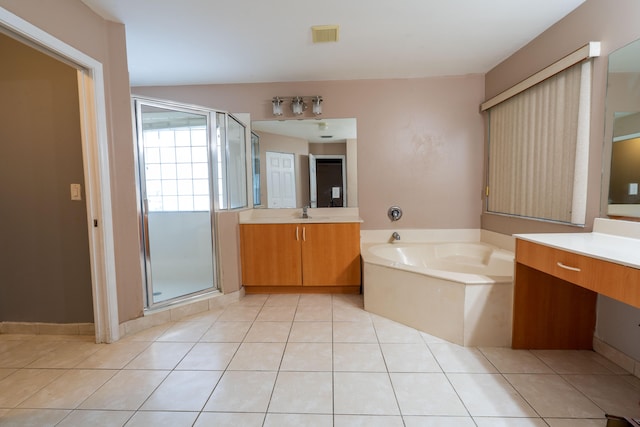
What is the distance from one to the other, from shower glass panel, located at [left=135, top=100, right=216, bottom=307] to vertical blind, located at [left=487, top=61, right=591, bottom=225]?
110 inches

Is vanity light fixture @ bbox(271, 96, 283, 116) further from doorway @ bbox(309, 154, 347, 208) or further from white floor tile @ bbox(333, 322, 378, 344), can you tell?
white floor tile @ bbox(333, 322, 378, 344)

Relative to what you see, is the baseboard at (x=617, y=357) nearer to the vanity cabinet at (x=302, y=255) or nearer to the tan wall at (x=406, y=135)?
the tan wall at (x=406, y=135)

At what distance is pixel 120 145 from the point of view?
6.57 ft

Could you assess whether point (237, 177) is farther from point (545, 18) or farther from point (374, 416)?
point (545, 18)

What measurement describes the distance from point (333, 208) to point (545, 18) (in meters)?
2.30

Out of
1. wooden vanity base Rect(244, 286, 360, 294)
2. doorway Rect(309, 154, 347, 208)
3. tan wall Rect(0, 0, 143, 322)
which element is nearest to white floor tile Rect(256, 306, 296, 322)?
wooden vanity base Rect(244, 286, 360, 294)

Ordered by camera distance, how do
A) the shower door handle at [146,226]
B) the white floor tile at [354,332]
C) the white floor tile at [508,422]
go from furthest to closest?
1. the shower door handle at [146,226]
2. the white floor tile at [354,332]
3. the white floor tile at [508,422]

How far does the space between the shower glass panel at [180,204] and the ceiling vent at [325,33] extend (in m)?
1.20

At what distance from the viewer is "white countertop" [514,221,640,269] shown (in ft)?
3.79

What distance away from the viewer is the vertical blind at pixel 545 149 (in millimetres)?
1820

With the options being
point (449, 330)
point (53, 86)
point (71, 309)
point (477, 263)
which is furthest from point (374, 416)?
point (53, 86)

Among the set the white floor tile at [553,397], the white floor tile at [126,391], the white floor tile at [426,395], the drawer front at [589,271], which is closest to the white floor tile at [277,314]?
the white floor tile at [126,391]

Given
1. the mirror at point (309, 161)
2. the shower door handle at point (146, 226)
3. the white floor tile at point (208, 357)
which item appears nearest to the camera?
the white floor tile at point (208, 357)

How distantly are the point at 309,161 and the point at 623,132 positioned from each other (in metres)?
2.39
